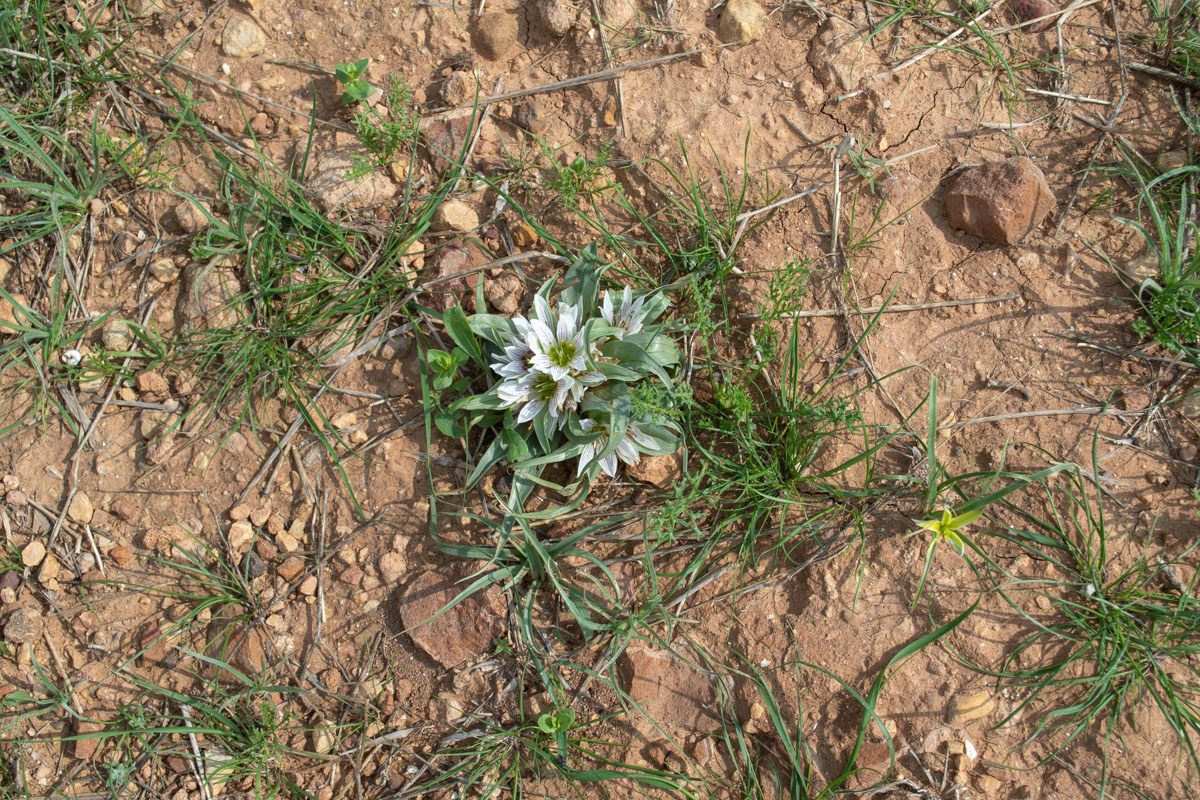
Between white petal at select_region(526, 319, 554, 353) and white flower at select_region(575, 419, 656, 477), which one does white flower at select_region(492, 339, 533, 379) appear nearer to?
white petal at select_region(526, 319, 554, 353)

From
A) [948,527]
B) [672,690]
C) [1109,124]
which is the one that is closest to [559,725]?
[672,690]

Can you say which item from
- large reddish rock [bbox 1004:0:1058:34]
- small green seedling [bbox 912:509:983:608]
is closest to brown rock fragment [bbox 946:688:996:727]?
small green seedling [bbox 912:509:983:608]

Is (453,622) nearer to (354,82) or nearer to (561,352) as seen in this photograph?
(561,352)

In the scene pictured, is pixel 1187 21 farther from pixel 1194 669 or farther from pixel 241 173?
pixel 241 173

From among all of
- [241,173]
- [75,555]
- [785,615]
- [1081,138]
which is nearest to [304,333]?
[241,173]

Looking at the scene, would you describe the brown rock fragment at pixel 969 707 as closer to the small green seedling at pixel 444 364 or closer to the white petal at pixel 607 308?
the white petal at pixel 607 308

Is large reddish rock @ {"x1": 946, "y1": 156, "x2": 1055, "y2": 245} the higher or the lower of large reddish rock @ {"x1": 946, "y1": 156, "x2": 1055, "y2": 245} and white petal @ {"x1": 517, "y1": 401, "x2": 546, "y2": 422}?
the higher

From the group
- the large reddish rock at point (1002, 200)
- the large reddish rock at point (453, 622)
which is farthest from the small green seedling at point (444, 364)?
the large reddish rock at point (1002, 200)
